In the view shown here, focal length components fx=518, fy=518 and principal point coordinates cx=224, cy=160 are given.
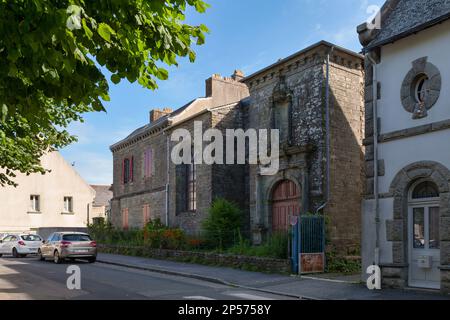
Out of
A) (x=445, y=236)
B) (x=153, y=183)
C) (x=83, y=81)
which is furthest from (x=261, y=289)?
(x=153, y=183)

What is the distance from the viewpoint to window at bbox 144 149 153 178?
29.5 m

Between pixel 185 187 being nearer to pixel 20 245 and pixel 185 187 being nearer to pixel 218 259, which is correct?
pixel 218 259

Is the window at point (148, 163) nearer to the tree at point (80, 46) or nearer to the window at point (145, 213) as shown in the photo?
the window at point (145, 213)

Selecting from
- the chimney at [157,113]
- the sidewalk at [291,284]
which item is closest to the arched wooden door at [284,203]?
the sidewalk at [291,284]

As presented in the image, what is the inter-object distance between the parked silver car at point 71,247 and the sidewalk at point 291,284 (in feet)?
11.1

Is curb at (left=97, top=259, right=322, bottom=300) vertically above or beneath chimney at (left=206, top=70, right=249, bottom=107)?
beneath

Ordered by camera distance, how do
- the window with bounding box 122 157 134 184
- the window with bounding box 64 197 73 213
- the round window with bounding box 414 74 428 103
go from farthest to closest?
the window with bounding box 64 197 73 213
the window with bounding box 122 157 134 184
the round window with bounding box 414 74 428 103

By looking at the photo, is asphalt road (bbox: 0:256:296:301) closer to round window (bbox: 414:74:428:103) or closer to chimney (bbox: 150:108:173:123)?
round window (bbox: 414:74:428:103)

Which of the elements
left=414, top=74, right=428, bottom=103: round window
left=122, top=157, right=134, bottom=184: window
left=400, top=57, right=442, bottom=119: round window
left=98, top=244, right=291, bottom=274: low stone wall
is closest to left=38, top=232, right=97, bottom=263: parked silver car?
left=98, top=244, right=291, bottom=274: low stone wall

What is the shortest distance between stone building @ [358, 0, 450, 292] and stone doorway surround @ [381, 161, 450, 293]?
2 centimetres

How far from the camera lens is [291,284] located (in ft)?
45.4

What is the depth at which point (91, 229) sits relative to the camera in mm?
32906

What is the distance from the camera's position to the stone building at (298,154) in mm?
17844

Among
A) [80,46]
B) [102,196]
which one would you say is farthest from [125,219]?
[80,46]
